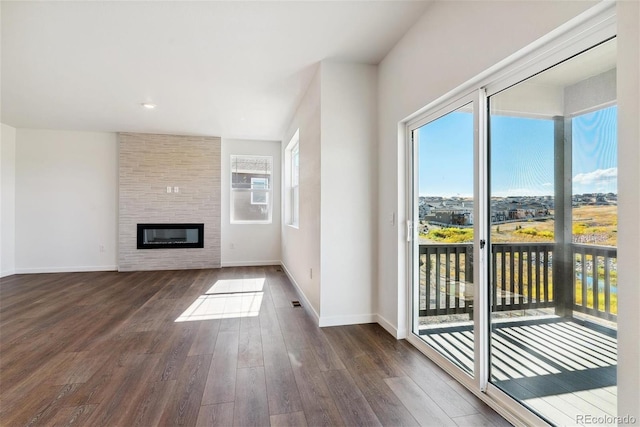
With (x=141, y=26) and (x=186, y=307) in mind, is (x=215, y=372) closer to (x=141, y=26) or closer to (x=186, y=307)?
(x=186, y=307)

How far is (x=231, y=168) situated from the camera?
6.43 metres

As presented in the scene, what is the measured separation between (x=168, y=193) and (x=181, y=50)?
12.4 feet

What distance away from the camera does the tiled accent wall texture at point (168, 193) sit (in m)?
5.84

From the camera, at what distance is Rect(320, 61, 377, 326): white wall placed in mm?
3062

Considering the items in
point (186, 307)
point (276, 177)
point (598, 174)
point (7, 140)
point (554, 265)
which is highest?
point (7, 140)

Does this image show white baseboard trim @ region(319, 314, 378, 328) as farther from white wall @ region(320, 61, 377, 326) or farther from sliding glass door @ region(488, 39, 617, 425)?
sliding glass door @ region(488, 39, 617, 425)

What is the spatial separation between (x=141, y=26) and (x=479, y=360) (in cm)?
350

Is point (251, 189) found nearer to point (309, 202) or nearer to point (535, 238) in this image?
point (309, 202)

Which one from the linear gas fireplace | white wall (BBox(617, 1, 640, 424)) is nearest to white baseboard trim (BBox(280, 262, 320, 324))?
the linear gas fireplace

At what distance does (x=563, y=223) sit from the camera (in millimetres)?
1459

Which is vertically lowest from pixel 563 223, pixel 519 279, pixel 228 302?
pixel 228 302

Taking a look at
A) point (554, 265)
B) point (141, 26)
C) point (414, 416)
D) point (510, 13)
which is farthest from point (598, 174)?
point (141, 26)

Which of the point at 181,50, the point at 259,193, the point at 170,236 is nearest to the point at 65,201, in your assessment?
the point at 170,236

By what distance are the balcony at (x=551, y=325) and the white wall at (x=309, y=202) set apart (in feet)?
5.05
